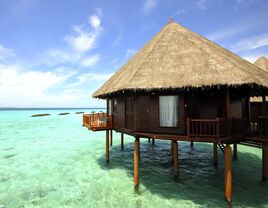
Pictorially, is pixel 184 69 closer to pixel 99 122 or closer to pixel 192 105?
pixel 192 105

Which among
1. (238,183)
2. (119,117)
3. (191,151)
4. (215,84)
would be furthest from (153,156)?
(215,84)

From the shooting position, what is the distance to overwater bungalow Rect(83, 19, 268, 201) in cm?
1099

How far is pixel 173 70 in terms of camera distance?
12.6 metres

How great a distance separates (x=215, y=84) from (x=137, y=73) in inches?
190

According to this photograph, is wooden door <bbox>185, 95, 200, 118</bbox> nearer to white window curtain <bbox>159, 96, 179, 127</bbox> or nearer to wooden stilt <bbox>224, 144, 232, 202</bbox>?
white window curtain <bbox>159, 96, 179, 127</bbox>

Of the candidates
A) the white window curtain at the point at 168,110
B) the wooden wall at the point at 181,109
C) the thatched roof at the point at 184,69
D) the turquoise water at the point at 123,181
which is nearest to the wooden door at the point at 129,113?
the wooden wall at the point at 181,109

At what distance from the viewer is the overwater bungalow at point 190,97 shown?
36.1 feet

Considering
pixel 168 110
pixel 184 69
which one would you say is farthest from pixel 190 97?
pixel 184 69

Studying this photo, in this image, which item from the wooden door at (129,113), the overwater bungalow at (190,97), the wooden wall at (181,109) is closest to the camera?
the overwater bungalow at (190,97)

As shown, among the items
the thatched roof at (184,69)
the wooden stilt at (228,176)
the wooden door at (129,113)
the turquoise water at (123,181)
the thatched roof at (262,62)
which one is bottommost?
the turquoise water at (123,181)

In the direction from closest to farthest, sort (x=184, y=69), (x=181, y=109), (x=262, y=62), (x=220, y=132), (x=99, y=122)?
(x=220, y=132)
(x=181, y=109)
(x=184, y=69)
(x=99, y=122)
(x=262, y=62)

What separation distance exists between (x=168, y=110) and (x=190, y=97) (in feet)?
5.16

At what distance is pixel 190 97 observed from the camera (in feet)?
41.3

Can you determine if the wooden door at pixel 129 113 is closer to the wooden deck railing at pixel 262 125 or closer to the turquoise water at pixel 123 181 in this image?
the turquoise water at pixel 123 181
